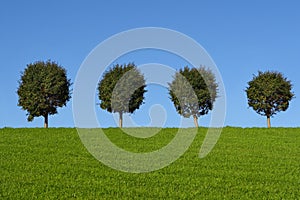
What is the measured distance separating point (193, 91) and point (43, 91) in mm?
17953

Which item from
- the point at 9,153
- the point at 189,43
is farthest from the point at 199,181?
the point at 9,153

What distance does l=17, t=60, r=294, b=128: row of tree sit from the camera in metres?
54.2

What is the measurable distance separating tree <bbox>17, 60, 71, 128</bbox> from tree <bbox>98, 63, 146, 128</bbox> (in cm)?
450

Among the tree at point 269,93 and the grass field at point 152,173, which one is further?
the tree at point 269,93

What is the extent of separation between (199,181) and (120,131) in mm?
20080

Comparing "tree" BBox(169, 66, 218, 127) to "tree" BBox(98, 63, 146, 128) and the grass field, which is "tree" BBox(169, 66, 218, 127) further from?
the grass field

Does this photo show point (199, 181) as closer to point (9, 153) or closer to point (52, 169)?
point (52, 169)

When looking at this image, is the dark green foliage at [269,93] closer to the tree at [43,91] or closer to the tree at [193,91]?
the tree at [193,91]

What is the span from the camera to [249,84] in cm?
5647

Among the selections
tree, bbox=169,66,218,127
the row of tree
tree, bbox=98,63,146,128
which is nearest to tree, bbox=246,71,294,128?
the row of tree

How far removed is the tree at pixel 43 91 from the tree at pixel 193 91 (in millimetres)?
13011

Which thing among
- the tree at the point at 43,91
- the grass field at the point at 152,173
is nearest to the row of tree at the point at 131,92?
the tree at the point at 43,91

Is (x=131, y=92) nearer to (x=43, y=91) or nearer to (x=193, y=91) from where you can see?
(x=193, y=91)

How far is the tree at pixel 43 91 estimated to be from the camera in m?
54.0
